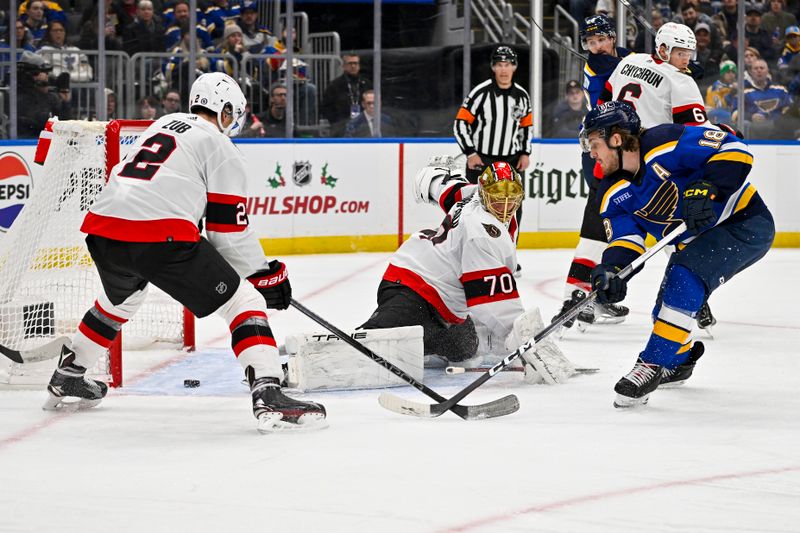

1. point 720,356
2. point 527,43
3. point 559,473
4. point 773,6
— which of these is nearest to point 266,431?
point 559,473

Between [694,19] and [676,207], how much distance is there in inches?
244

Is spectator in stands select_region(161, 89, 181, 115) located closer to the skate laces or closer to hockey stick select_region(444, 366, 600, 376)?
hockey stick select_region(444, 366, 600, 376)

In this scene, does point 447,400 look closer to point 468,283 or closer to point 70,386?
point 468,283

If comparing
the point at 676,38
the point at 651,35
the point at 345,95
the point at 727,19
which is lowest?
the point at 345,95

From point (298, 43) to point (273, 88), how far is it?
46 cm

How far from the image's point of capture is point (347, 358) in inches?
149

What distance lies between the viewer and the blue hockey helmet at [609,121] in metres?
3.45

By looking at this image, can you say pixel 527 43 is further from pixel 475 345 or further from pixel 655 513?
pixel 655 513

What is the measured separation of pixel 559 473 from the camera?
2758mm

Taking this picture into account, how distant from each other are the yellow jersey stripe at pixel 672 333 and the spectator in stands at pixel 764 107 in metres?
5.71

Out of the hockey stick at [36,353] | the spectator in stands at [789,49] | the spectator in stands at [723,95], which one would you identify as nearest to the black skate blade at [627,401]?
the hockey stick at [36,353]

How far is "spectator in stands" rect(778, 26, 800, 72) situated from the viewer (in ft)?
29.9

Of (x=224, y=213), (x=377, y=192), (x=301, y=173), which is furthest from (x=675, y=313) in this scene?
(x=377, y=192)

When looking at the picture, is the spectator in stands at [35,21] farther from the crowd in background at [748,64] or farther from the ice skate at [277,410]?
the ice skate at [277,410]
